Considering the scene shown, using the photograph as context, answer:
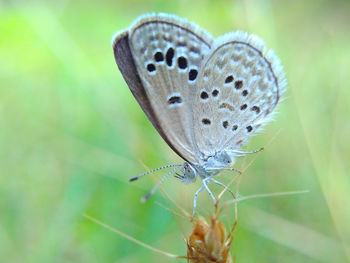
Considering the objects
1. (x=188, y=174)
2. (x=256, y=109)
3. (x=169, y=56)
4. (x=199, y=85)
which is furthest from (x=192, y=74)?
(x=188, y=174)

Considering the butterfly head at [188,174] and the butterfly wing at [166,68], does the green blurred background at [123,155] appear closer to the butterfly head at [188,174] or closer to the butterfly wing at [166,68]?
the butterfly head at [188,174]

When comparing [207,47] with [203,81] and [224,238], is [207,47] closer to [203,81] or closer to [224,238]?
[203,81]

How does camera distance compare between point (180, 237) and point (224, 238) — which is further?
point (180, 237)

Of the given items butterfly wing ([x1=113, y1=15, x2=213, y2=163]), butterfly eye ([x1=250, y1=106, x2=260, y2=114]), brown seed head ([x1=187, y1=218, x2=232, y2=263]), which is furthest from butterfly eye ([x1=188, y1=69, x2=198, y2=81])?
brown seed head ([x1=187, y1=218, x2=232, y2=263])

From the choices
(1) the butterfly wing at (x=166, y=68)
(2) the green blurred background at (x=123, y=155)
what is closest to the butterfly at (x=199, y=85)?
(1) the butterfly wing at (x=166, y=68)

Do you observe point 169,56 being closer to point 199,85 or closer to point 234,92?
point 199,85

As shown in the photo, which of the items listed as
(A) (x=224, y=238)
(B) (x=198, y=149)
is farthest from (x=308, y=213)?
(A) (x=224, y=238)

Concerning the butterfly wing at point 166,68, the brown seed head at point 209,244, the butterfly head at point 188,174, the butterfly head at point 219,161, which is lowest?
the brown seed head at point 209,244
